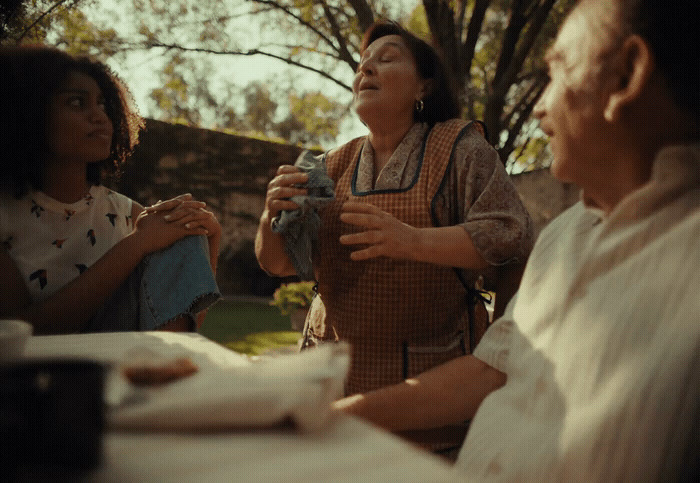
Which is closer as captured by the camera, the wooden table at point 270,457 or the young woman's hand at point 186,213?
the wooden table at point 270,457

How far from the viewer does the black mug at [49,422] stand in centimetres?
49

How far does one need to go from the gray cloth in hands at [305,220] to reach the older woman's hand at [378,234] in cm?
25

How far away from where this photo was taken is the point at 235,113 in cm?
2961

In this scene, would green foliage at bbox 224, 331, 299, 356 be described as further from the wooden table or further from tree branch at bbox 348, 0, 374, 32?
the wooden table

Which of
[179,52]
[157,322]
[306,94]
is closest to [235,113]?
[306,94]

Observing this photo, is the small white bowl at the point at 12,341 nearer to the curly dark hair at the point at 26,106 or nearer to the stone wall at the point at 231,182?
the curly dark hair at the point at 26,106

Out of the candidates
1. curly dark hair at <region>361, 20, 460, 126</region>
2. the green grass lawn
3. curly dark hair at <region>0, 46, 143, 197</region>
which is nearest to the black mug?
curly dark hair at <region>0, 46, 143, 197</region>

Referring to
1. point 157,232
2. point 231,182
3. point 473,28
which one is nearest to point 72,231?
point 157,232

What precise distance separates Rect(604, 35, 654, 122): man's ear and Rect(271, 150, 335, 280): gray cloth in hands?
1.10 meters

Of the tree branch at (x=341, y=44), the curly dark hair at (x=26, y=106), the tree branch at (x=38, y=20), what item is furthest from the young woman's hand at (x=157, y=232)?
the tree branch at (x=341, y=44)

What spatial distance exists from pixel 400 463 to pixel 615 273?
2.16ft

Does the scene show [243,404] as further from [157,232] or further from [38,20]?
[38,20]

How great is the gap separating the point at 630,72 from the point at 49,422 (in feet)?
3.57

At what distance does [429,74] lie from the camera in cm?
234
